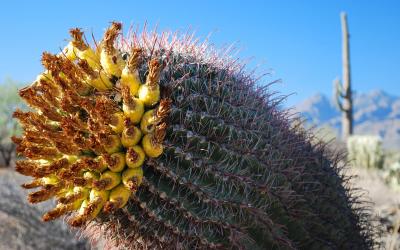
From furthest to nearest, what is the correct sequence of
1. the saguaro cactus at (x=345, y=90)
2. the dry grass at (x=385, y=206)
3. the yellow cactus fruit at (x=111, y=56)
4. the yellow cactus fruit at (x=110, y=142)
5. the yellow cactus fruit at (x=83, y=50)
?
the saguaro cactus at (x=345, y=90), the dry grass at (x=385, y=206), the yellow cactus fruit at (x=83, y=50), the yellow cactus fruit at (x=111, y=56), the yellow cactus fruit at (x=110, y=142)

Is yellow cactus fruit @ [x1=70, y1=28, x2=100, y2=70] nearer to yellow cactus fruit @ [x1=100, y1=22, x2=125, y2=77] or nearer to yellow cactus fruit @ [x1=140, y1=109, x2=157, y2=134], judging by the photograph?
yellow cactus fruit @ [x1=100, y1=22, x2=125, y2=77]

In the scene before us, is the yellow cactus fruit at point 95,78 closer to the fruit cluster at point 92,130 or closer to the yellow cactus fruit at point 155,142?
the fruit cluster at point 92,130

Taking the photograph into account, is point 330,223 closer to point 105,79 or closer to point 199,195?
point 199,195

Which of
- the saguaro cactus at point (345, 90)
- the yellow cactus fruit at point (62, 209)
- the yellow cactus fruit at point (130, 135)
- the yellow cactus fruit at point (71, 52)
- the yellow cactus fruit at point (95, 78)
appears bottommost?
the yellow cactus fruit at point (62, 209)

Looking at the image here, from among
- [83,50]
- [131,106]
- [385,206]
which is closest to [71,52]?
[83,50]

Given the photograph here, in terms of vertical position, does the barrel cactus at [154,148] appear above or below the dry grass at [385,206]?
below

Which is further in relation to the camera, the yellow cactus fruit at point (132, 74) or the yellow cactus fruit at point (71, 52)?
the yellow cactus fruit at point (71, 52)

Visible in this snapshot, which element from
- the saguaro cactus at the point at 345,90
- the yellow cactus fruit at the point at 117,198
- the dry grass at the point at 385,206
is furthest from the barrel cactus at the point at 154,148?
the saguaro cactus at the point at 345,90

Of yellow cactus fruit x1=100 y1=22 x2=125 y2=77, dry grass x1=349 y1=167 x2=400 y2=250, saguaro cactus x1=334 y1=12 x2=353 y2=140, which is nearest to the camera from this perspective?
yellow cactus fruit x1=100 y1=22 x2=125 y2=77

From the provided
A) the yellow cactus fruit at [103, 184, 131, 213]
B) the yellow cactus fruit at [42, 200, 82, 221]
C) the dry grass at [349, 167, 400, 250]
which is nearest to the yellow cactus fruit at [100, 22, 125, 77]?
the yellow cactus fruit at [103, 184, 131, 213]
